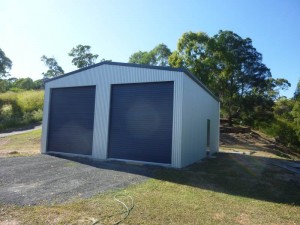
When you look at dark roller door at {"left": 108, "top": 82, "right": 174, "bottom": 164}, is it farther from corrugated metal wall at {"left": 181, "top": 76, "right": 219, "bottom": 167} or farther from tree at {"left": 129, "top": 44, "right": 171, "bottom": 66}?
tree at {"left": 129, "top": 44, "right": 171, "bottom": 66}

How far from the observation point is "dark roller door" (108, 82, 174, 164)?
11.8 metres

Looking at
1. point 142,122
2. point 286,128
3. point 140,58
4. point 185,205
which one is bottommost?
point 185,205

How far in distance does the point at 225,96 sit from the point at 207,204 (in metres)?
26.0

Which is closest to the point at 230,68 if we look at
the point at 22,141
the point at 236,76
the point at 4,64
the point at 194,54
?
the point at 236,76

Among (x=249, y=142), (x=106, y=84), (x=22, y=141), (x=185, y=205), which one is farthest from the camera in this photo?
(x=249, y=142)

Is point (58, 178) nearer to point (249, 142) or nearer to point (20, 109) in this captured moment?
point (249, 142)

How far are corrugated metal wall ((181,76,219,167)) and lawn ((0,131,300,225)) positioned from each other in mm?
2730

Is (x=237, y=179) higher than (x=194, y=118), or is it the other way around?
(x=194, y=118)

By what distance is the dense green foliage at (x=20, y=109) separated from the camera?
27.3 meters

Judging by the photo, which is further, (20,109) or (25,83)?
(25,83)

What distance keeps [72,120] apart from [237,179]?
889 centimetres

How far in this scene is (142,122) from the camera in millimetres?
12406

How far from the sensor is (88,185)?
25.6 feet

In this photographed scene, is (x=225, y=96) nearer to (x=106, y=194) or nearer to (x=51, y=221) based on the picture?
(x=106, y=194)
